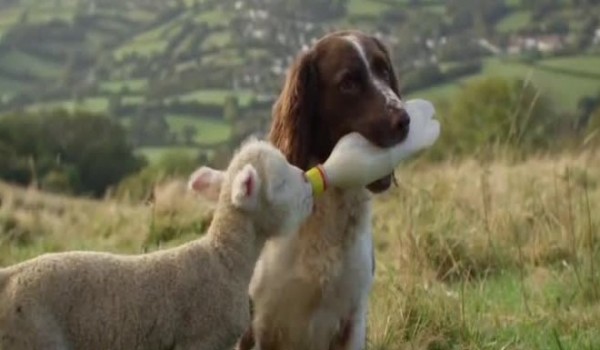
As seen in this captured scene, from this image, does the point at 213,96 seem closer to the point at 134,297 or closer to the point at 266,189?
the point at 266,189

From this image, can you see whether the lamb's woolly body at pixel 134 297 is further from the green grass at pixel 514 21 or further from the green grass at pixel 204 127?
the green grass at pixel 514 21

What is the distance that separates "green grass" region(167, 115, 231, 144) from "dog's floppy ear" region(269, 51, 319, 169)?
24.5 m

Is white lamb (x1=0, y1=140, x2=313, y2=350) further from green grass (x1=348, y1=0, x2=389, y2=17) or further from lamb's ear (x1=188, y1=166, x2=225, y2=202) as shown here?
green grass (x1=348, y1=0, x2=389, y2=17)

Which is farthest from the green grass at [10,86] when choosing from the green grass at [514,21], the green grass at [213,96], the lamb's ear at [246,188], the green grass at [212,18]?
the lamb's ear at [246,188]

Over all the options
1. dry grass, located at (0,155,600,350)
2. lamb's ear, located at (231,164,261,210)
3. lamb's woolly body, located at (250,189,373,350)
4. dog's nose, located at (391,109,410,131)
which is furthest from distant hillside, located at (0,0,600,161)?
lamb's ear, located at (231,164,261,210)

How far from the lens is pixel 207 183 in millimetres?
4910

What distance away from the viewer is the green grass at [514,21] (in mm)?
44062

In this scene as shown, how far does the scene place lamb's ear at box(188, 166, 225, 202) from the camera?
16.0 ft

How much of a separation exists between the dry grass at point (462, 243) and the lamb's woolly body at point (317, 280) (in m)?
0.69

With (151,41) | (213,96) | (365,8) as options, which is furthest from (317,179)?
(151,41)

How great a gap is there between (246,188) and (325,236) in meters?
1.14

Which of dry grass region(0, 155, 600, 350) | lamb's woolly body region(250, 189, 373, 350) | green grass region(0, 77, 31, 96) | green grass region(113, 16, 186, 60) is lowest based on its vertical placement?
green grass region(113, 16, 186, 60)

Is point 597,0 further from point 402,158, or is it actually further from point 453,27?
point 402,158

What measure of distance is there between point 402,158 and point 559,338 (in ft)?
4.78
